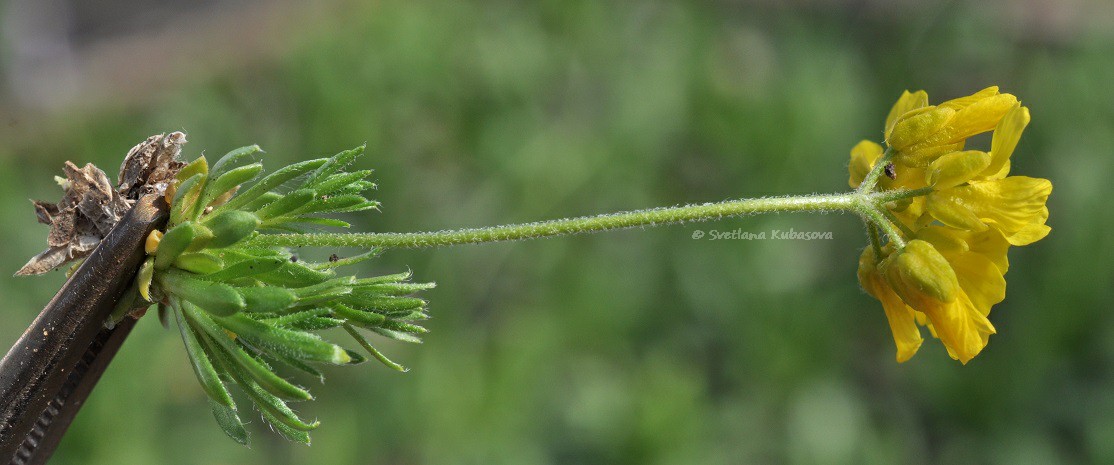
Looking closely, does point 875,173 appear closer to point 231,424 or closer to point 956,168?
point 956,168

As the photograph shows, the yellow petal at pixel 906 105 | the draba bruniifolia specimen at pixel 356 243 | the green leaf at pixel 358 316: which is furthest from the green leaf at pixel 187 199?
the yellow petal at pixel 906 105

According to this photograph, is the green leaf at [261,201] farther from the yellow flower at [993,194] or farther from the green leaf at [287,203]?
the yellow flower at [993,194]

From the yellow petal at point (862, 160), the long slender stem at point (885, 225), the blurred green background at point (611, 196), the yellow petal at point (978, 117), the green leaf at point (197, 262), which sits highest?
the blurred green background at point (611, 196)

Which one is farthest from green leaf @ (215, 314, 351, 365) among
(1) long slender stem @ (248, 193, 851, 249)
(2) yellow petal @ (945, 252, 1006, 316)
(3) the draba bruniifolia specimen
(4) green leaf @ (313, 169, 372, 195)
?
(2) yellow petal @ (945, 252, 1006, 316)

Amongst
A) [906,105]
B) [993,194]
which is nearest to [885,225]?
[993,194]

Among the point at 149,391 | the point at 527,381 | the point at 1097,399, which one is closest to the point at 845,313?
the point at 1097,399

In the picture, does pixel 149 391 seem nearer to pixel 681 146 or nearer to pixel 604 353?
pixel 604 353

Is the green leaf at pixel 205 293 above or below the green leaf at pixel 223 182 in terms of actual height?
below
